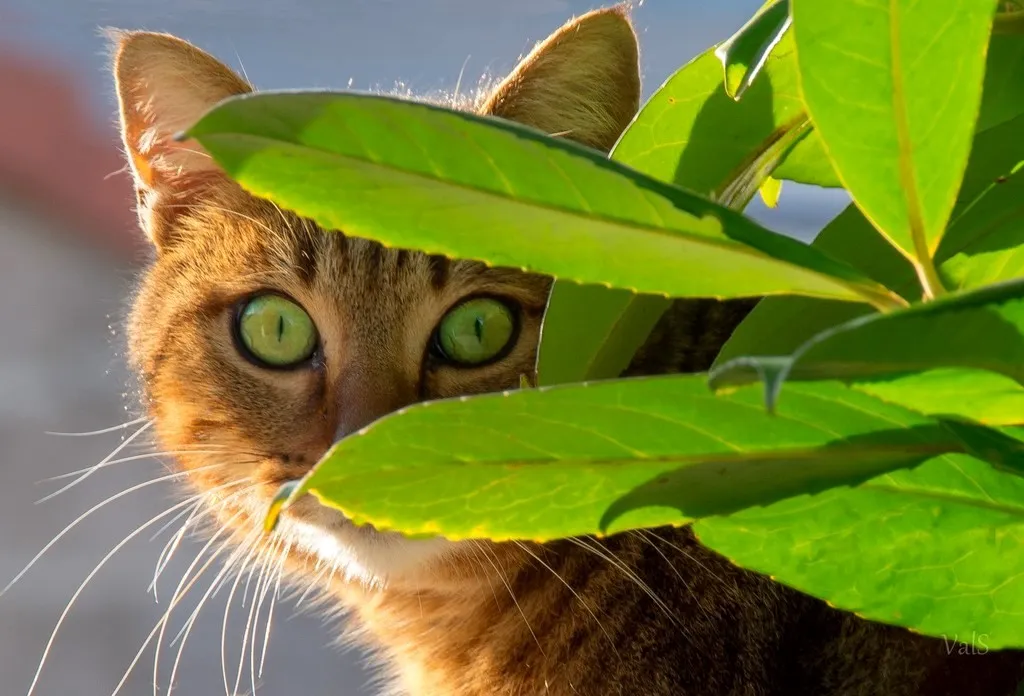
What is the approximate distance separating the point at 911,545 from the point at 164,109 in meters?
0.88

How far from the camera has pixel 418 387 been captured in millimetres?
975

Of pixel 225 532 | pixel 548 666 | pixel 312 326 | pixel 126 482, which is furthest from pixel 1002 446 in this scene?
pixel 126 482

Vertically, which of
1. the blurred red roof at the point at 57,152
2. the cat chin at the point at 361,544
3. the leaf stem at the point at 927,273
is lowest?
the cat chin at the point at 361,544

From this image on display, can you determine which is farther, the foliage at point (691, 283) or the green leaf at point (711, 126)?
the green leaf at point (711, 126)

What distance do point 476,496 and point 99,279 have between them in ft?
4.93

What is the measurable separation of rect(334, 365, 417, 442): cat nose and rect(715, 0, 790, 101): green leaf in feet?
1.88

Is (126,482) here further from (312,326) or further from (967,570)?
(967,570)

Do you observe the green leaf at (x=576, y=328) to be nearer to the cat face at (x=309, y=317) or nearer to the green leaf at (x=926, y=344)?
the green leaf at (x=926, y=344)

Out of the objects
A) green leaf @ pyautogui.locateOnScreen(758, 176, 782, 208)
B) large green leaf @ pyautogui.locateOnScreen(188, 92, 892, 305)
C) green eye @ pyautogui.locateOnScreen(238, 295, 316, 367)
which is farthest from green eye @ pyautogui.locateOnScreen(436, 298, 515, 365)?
large green leaf @ pyautogui.locateOnScreen(188, 92, 892, 305)

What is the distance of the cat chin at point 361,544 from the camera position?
942 mm

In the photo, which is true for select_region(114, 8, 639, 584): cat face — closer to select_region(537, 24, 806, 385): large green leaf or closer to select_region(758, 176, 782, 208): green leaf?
select_region(758, 176, 782, 208): green leaf

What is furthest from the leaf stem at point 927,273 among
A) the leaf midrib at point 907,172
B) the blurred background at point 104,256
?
the blurred background at point 104,256

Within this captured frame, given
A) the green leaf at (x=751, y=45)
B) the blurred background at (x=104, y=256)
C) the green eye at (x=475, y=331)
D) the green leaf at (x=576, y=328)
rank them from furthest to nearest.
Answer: the blurred background at (x=104, y=256)
the green eye at (x=475, y=331)
the green leaf at (x=576, y=328)
the green leaf at (x=751, y=45)

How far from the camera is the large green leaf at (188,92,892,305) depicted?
323 millimetres
